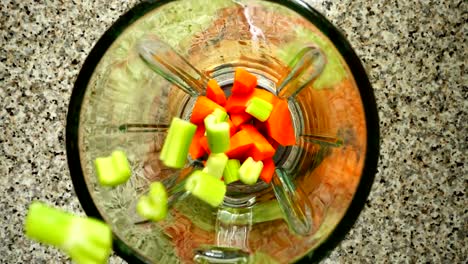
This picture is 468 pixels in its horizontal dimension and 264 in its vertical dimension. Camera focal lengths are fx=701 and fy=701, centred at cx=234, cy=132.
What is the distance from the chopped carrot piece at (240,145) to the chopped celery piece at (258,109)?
2 cm

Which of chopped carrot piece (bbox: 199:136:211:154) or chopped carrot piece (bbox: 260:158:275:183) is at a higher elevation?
chopped carrot piece (bbox: 199:136:211:154)

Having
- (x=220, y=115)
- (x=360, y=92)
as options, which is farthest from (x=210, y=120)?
(x=360, y=92)

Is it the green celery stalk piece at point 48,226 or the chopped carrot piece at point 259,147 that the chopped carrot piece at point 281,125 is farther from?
the green celery stalk piece at point 48,226

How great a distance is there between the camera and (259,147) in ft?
2.34

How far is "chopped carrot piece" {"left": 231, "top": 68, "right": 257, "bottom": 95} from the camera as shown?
72 cm

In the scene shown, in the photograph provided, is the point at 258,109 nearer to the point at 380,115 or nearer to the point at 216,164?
the point at 216,164

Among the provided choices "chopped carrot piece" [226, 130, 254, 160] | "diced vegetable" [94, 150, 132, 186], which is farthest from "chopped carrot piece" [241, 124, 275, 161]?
"diced vegetable" [94, 150, 132, 186]

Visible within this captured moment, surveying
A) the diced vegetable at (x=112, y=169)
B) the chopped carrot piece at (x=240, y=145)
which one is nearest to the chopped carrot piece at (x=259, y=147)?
the chopped carrot piece at (x=240, y=145)

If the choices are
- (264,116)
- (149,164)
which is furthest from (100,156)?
(264,116)

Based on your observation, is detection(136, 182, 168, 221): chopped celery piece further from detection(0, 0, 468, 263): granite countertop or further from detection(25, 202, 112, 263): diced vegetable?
detection(0, 0, 468, 263): granite countertop

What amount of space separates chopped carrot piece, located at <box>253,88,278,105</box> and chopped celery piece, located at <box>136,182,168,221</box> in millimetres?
142

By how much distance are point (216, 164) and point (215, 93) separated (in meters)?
0.08

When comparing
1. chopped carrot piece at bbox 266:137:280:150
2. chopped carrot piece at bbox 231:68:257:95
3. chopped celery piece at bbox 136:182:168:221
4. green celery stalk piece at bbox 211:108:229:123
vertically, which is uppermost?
chopped carrot piece at bbox 231:68:257:95

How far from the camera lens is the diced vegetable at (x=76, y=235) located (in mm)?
675
